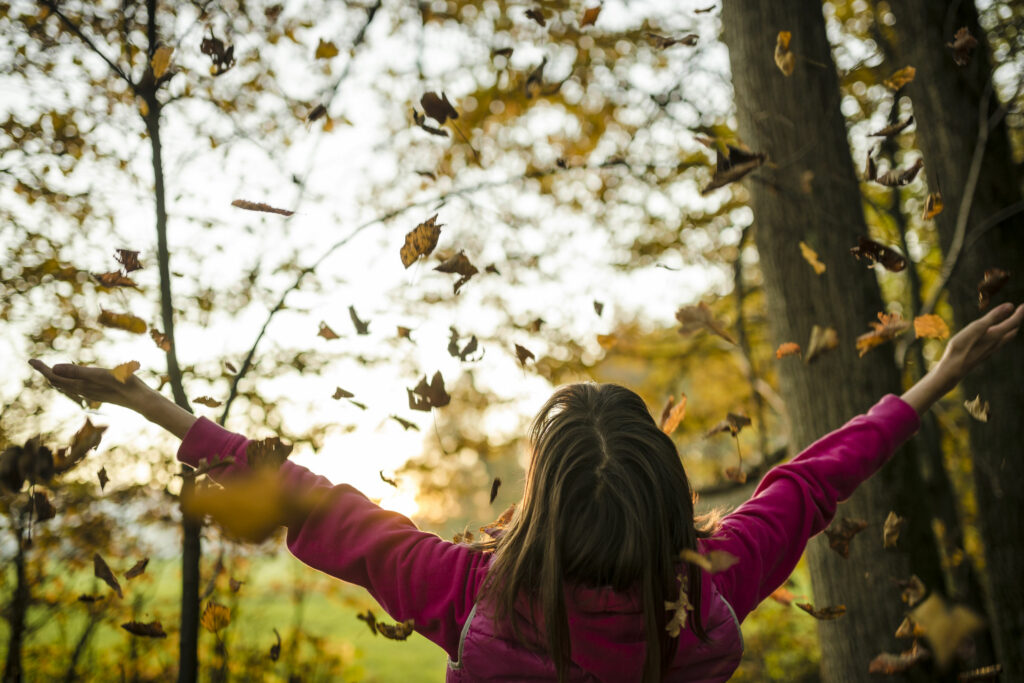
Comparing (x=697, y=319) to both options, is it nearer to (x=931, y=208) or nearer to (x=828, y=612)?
(x=931, y=208)

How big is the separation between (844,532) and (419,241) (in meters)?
1.85

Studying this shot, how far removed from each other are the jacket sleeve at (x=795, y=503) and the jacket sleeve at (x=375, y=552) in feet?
1.99

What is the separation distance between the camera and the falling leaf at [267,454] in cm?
146

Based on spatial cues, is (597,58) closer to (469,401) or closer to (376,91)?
(376,91)

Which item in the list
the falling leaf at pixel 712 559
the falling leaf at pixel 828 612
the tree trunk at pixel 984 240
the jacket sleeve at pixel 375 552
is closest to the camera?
the falling leaf at pixel 712 559

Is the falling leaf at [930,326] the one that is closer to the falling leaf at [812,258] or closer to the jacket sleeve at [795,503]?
the falling leaf at [812,258]

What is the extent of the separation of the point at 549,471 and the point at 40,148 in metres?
2.29

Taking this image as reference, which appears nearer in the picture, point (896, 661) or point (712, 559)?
point (712, 559)

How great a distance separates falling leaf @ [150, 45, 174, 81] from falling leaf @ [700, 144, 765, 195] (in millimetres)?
1682

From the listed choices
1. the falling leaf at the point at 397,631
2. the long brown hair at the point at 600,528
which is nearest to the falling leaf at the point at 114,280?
the falling leaf at the point at 397,631

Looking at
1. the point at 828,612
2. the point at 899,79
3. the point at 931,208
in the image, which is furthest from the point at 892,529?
the point at 899,79

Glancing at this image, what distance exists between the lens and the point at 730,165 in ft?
7.00

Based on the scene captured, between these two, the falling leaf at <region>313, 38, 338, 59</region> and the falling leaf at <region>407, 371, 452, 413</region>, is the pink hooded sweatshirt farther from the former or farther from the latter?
the falling leaf at <region>313, 38, 338, 59</region>

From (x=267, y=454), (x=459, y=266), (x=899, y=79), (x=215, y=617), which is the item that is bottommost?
(x=215, y=617)
